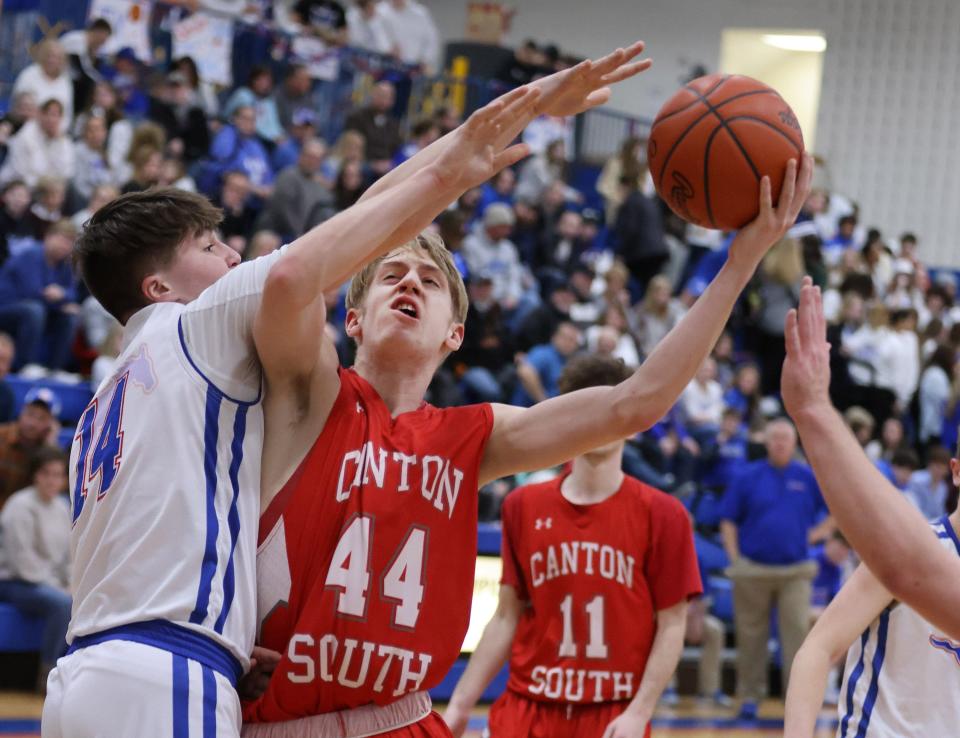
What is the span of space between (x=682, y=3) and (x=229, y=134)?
13472mm

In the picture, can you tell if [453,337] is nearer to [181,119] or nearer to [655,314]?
[181,119]

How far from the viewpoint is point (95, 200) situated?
34.4ft

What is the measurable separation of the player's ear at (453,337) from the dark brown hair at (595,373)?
1.30 meters

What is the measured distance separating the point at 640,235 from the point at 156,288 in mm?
13012

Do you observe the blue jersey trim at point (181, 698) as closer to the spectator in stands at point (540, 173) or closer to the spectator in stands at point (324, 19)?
the spectator in stands at point (540, 173)

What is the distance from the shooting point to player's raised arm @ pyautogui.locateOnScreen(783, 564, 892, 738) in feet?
11.6

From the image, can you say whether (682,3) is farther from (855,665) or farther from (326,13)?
(855,665)

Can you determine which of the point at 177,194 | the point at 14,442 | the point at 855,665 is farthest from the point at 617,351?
the point at 177,194

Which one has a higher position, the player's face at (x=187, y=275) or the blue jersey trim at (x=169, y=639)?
the player's face at (x=187, y=275)

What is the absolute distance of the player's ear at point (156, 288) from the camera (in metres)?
3.07

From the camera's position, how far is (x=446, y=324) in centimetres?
348

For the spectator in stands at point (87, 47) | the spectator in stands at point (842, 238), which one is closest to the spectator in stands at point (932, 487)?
the spectator in stands at point (842, 238)

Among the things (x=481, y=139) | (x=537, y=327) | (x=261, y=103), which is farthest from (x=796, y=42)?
(x=481, y=139)

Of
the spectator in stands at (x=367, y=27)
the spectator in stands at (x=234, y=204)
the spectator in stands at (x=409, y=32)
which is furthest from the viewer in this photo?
the spectator in stands at (x=409, y=32)
